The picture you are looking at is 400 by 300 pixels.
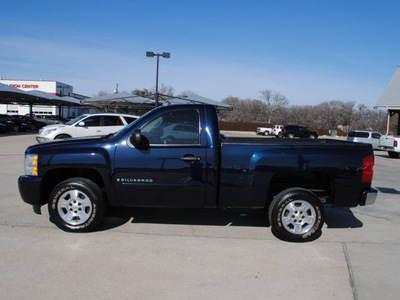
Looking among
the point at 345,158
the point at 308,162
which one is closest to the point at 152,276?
the point at 308,162

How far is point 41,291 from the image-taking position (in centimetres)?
330

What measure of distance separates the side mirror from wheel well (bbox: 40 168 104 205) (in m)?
0.76

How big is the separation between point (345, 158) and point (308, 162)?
52cm

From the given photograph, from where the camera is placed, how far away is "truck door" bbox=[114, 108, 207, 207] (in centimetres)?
464

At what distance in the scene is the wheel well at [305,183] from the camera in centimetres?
512

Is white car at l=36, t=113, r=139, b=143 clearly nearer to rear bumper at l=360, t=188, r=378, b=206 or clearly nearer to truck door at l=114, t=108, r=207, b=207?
truck door at l=114, t=108, r=207, b=207

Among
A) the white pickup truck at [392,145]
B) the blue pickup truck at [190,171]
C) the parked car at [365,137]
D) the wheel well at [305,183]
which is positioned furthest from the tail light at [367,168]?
the parked car at [365,137]

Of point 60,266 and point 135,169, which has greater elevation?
point 135,169

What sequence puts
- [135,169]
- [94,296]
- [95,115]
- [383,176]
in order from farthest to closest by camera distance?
[95,115], [383,176], [135,169], [94,296]

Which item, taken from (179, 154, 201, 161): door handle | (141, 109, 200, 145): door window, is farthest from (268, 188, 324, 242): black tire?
(141, 109, 200, 145): door window

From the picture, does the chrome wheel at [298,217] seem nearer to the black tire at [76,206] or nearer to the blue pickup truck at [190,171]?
the blue pickup truck at [190,171]

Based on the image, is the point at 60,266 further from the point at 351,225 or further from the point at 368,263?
the point at 351,225

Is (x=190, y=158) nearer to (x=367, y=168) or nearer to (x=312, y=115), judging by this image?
(x=367, y=168)

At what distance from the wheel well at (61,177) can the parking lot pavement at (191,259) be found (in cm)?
53
